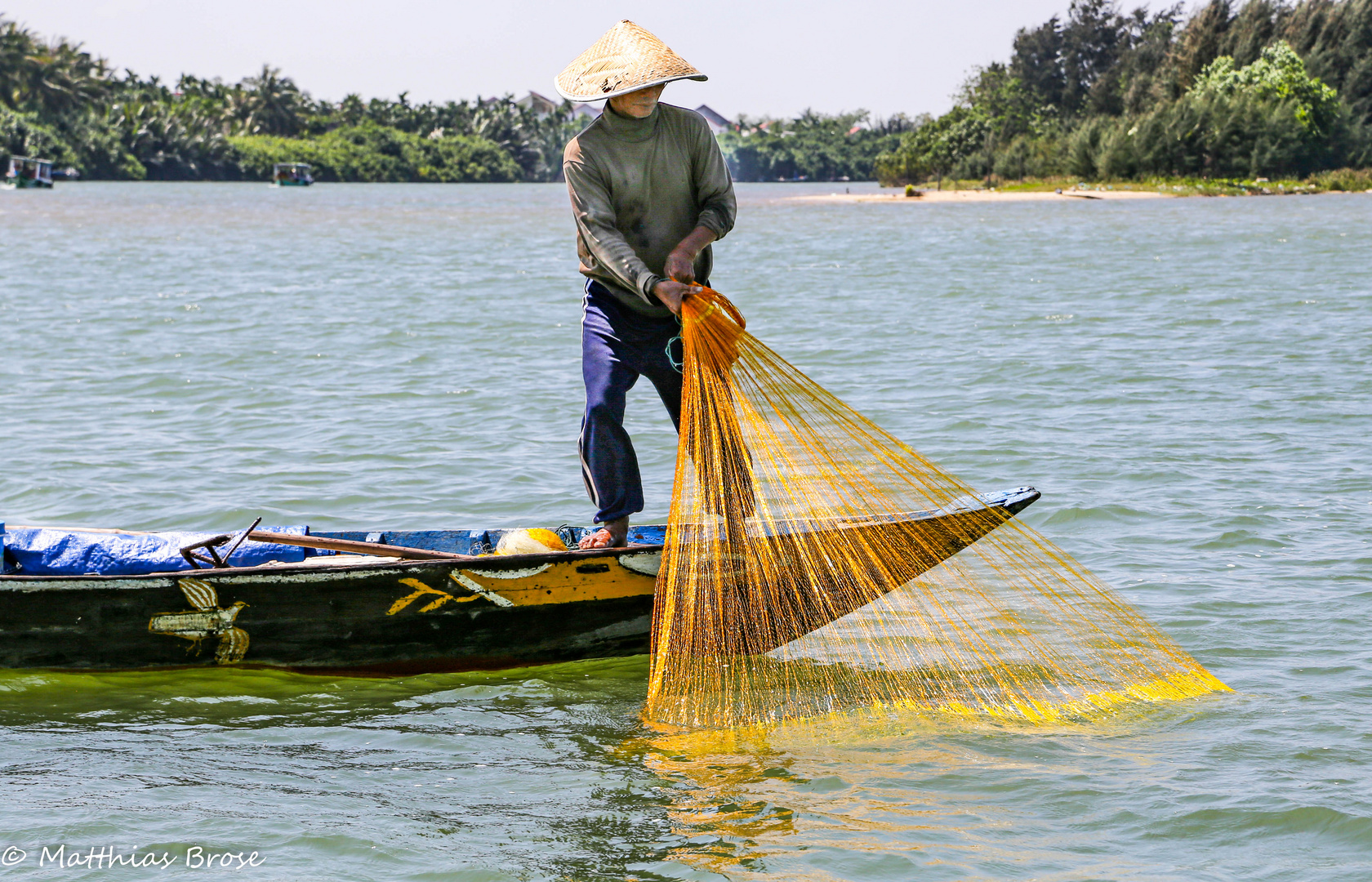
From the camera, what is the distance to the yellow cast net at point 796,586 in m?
4.42

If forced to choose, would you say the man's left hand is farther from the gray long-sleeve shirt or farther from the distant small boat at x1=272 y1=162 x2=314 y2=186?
the distant small boat at x1=272 y1=162 x2=314 y2=186

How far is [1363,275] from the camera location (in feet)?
65.7

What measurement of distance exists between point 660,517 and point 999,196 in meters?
58.5

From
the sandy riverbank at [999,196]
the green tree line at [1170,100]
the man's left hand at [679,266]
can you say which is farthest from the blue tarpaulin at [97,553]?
the green tree line at [1170,100]

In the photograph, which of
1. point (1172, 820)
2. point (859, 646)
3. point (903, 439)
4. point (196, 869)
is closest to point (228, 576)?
point (196, 869)

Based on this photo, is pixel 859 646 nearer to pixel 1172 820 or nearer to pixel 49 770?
pixel 1172 820

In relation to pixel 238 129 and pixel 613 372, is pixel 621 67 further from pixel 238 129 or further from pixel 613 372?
pixel 238 129

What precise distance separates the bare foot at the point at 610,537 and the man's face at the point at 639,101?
1.40 metres

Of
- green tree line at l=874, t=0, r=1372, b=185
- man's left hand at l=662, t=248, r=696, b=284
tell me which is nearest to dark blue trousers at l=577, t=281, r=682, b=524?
man's left hand at l=662, t=248, r=696, b=284

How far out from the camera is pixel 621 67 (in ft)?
14.2

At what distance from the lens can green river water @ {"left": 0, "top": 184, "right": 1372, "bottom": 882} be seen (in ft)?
12.5

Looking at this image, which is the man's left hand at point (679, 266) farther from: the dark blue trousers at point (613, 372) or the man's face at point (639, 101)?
the man's face at point (639, 101)

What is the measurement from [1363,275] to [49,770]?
65.7 ft

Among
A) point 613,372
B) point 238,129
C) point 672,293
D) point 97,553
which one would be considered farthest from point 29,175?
point 672,293
